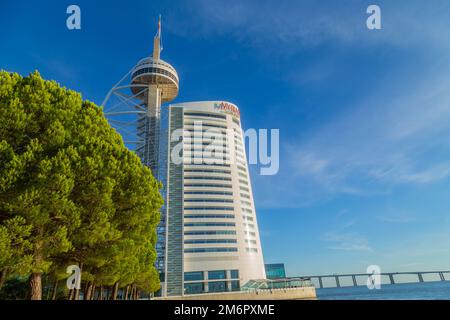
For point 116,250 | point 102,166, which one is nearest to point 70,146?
point 102,166

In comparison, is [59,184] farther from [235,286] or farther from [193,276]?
[235,286]

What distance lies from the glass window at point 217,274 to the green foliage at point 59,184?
248 ft

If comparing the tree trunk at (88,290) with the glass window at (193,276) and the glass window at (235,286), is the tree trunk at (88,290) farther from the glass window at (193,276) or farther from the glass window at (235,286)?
the glass window at (235,286)

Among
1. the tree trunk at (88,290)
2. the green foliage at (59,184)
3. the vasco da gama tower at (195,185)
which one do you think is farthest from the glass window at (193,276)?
the green foliage at (59,184)

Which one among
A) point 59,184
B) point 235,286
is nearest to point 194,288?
point 235,286

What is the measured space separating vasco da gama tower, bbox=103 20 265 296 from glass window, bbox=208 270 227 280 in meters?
0.29

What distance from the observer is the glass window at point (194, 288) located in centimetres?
9162

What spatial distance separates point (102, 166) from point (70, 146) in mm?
2410

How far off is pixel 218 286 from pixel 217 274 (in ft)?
11.5

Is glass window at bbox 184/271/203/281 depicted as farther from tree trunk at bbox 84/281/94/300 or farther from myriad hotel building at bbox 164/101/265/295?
tree trunk at bbox 84/281/94/300
